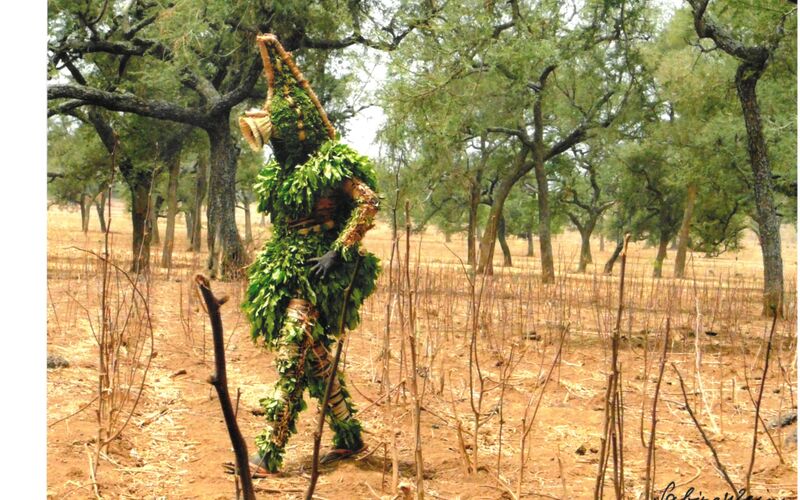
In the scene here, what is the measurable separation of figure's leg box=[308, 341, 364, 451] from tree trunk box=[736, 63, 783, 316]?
20.5ft

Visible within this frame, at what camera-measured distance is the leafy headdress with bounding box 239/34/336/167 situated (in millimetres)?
3207

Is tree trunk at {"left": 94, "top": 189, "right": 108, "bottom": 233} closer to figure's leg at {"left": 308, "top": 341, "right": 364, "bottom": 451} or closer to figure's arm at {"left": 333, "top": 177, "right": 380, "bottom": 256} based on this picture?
figure's arm at {"left": 333, "top": 177, "right": 380, "bottom": 256}

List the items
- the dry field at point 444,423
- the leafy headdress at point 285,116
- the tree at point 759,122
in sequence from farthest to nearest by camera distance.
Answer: the tree at point 759,122, the leafy headdress at point 285,116, the dry field at point 444,423

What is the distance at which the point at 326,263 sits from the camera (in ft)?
10.0

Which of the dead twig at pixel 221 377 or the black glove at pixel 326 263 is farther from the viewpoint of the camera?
the black glove at pixel 326 263

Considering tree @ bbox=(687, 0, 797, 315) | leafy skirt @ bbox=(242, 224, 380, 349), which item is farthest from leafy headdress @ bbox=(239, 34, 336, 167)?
tree @ bbox=(687, 0, 797, 315)

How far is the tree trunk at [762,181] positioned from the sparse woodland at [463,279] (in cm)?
3

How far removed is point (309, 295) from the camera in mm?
3127

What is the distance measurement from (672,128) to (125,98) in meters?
10.3

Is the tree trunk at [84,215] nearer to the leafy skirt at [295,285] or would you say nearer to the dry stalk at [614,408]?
the leafy skirt at [295,285]

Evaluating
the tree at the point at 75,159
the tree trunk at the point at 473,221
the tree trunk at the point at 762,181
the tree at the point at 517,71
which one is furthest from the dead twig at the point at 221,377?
the tree at the point at 75,159

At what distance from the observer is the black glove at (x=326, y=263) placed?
305cm

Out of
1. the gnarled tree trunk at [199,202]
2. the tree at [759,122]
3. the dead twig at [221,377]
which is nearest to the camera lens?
the dead twig at [221,377]

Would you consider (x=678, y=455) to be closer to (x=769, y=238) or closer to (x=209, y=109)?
(x=769, y=238)
